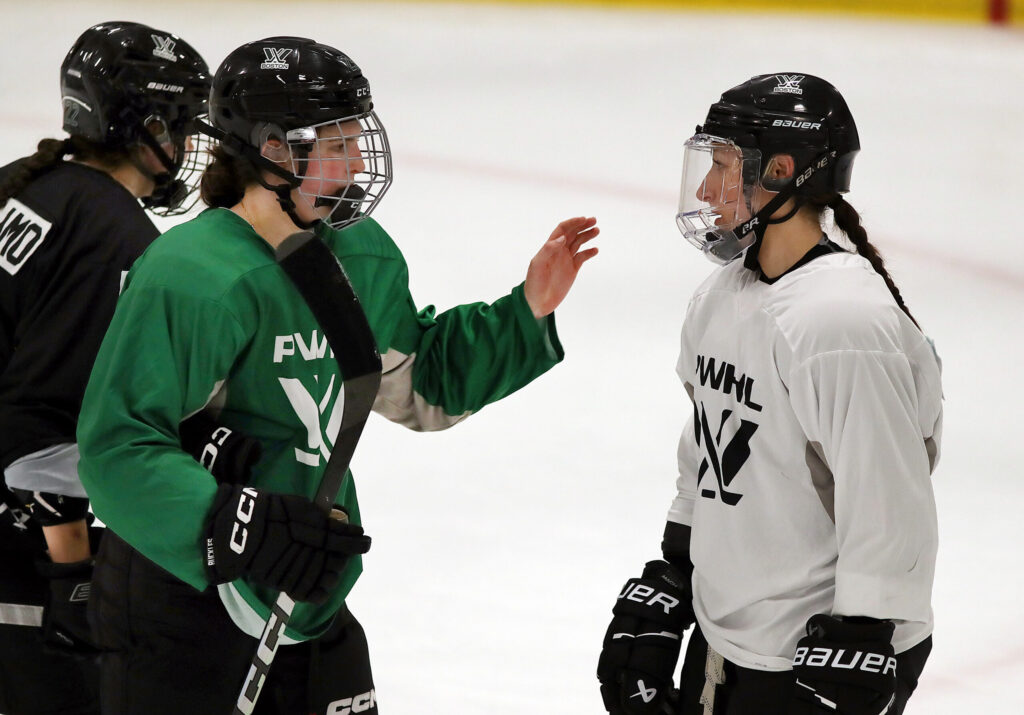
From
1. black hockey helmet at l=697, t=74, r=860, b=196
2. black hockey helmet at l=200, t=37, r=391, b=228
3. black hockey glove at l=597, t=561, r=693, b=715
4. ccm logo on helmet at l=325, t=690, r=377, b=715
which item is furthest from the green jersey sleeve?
black hockey helmet at l=697, t=74, r=860, b=196

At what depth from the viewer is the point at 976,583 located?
10.8 ft

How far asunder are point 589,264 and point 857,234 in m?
3.50

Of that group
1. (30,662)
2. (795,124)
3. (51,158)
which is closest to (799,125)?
(795,124)

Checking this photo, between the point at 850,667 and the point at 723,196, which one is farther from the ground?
the point at 723,196

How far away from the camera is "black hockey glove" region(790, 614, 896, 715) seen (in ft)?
5.50

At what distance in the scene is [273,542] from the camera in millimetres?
1685

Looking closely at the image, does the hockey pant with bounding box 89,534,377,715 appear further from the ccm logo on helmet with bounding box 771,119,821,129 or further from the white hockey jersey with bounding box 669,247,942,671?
the ccm logo on helmet with bounding box 771,119,821,129

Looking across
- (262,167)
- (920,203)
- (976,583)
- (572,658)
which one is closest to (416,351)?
(262,167)

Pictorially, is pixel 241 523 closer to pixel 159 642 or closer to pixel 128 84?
pixel 159 642

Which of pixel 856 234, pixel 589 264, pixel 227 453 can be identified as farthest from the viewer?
pixel 589 264

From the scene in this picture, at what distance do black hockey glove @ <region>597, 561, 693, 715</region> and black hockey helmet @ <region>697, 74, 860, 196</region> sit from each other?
23.0 inches

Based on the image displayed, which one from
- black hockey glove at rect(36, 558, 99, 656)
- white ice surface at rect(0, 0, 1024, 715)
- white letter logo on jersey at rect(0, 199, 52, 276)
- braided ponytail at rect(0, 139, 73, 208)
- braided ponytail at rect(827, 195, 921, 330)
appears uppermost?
braided ponytail at rect(827, 195, 921, 330)

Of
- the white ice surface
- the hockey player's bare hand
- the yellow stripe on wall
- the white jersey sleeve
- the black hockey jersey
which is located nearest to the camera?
the white jersey sleeve

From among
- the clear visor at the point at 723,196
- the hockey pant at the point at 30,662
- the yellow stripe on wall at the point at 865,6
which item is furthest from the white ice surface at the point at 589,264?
the clear visor at the point at 723,196
